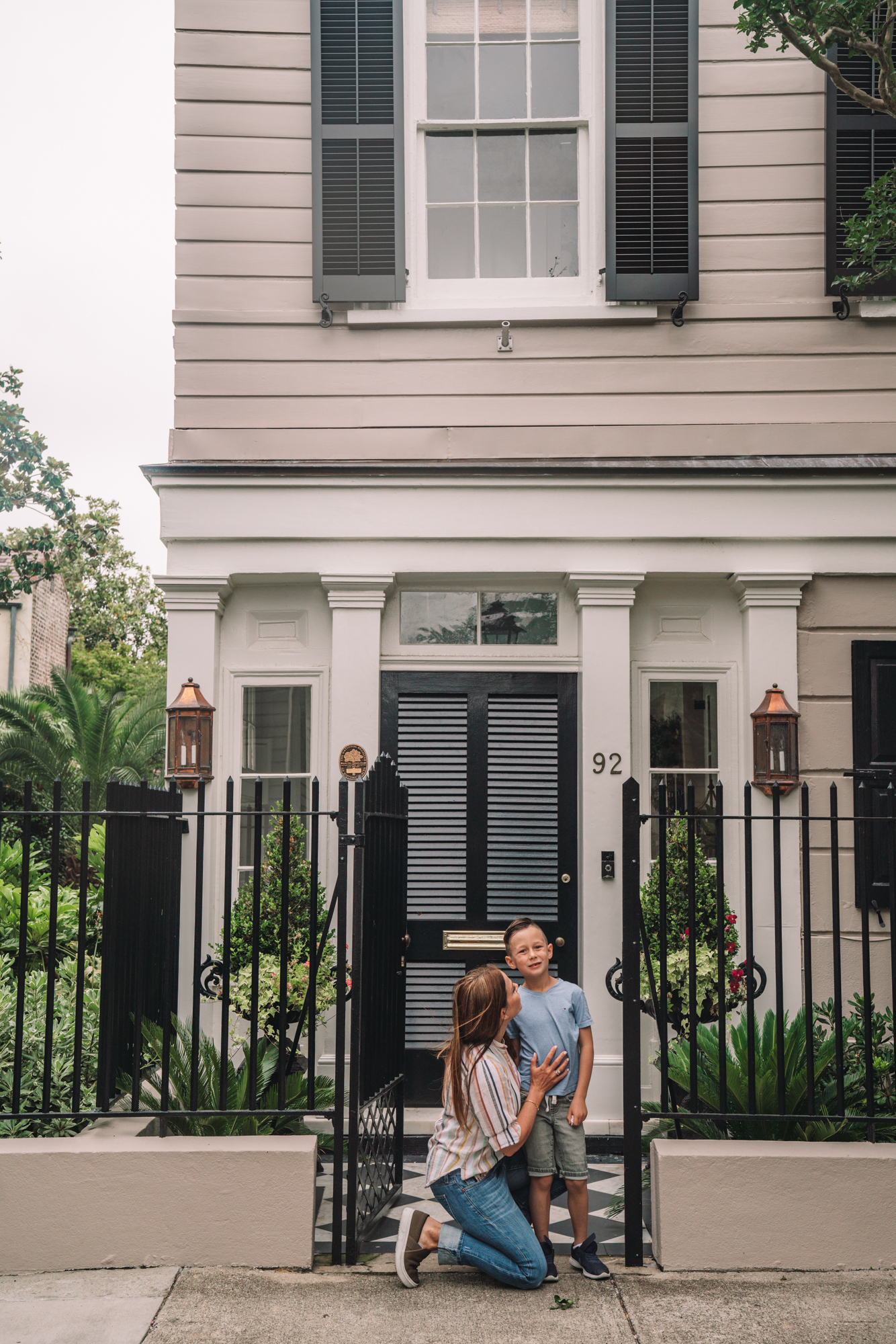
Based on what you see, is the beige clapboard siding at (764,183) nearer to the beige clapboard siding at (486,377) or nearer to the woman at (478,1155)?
the beige clapboard siding at (486,377)

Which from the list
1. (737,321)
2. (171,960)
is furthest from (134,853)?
(737,321)

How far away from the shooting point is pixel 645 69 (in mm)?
7180

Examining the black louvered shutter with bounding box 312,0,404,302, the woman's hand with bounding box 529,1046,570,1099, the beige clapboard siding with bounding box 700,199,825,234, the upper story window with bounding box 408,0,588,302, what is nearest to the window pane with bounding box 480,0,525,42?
the upper story window with bounding box 408,0,588,302

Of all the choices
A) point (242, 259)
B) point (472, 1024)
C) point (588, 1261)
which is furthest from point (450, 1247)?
point (242, 259)

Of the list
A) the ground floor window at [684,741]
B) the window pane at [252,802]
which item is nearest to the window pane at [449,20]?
the ground floor window at [684,741]

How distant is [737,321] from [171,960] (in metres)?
5.10

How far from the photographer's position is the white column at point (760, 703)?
22.3 feet

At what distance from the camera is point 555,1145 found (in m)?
4.78

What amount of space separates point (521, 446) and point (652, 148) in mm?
2047

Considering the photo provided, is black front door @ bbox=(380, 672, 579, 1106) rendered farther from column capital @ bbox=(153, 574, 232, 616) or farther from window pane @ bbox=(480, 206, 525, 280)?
window pane @ bbox=(480, 206, 525, 280)

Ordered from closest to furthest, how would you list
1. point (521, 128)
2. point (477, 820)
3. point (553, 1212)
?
point (553, 1212), point (477, 820), point (521, 128)

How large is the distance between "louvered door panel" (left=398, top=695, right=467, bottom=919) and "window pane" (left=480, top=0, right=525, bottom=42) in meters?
4.28

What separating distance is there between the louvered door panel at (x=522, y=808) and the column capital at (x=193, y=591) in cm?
183

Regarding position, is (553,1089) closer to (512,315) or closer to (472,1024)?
(472,1024)
